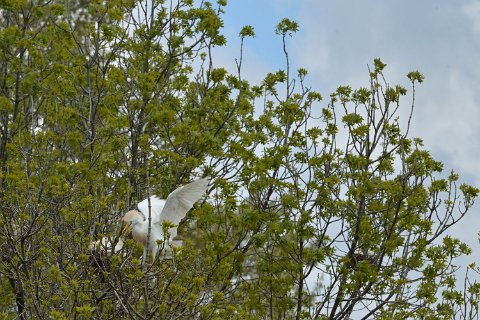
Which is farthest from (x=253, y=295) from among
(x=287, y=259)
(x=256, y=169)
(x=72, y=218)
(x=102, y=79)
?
(x=102, y=79)

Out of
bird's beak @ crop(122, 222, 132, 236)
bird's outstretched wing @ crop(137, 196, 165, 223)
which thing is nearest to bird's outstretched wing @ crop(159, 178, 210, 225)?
bird's outstretched wing @ crop(137, 196, 165, 223)

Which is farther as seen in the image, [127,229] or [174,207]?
[174,207]

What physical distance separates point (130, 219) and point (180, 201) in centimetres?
75

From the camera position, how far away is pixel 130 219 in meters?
11.8

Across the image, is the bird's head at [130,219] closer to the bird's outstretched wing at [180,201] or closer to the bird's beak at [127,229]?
the bird's beak at [127,229]

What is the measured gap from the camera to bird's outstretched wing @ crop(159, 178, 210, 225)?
1223cm

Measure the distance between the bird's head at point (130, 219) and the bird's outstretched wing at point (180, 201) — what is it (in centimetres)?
42

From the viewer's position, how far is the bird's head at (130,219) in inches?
456

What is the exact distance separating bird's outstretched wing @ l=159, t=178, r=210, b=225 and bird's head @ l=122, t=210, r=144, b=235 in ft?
1.39

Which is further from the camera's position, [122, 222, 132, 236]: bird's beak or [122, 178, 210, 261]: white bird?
[122, 178, 210, 261]: white bird

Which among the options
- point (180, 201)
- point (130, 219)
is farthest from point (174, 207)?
point (130, 219)

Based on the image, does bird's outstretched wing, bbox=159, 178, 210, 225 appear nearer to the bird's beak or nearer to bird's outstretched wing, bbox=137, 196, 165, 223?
bird's outstretched wing, bbox=137, 196, 165, 223

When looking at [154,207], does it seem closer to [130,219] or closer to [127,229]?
[130,219]

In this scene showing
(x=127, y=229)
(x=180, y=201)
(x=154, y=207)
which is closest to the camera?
(x=127, y=229)
